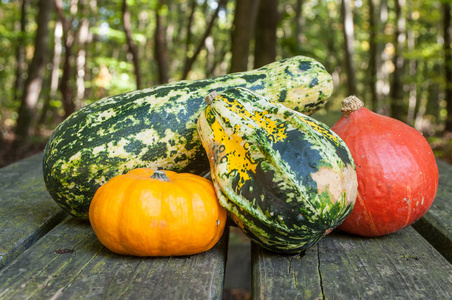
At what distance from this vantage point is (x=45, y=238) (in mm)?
1610

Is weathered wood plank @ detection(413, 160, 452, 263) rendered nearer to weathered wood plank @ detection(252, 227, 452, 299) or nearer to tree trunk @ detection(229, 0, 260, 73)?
weathered wood plank @ detection(252, 227, 452, 299)

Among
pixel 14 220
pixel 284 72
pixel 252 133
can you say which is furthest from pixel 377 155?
pixel 14 220

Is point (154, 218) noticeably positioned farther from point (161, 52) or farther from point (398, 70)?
point (398, 70)

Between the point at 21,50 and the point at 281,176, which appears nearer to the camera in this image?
the point at 281,176

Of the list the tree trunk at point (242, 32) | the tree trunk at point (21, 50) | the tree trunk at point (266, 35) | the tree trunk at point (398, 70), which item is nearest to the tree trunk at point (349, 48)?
the tree trunk at point (398, 70)

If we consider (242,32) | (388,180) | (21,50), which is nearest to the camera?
(388,180)

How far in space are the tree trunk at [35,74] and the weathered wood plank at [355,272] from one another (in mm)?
7334

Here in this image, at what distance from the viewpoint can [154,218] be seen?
4.67 ft

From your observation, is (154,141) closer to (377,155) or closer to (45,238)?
(45,238)

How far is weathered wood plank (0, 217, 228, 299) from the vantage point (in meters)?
1.16

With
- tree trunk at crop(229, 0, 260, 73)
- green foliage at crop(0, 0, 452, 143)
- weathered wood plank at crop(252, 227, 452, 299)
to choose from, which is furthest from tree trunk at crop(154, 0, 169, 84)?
weathered wood plank at crop(252, 227, 452, 299)

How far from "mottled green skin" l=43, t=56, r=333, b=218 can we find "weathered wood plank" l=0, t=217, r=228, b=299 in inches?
13.2

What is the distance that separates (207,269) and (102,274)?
1.07ft

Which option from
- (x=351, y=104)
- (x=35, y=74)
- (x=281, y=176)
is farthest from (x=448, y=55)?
(x=281, y=176)
